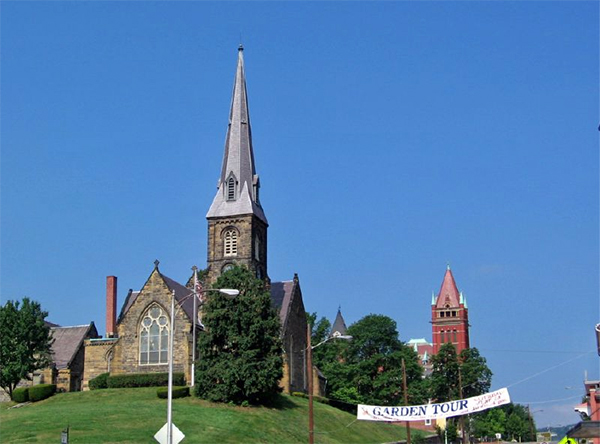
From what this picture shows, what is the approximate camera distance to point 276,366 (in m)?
58.5

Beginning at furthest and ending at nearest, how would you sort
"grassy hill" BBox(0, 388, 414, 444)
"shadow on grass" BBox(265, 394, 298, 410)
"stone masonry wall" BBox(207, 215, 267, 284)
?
1. "stone masonry wall" BBox(207, 215, 267, 284)
2. "shadow on grass" BBox(265, 394, 298, 410)
3. "grassy hill" BBox(0, 388, 414, 444)

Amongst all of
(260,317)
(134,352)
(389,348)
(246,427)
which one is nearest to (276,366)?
(260,317)

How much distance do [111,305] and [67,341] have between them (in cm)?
512

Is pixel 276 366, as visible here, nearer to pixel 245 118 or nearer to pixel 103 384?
pixel 103 384

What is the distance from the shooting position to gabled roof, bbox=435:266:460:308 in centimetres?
17250

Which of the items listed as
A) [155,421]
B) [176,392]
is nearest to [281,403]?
[176,392]

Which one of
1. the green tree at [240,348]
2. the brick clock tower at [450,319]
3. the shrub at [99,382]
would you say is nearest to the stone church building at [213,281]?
the shrub at [99,382]

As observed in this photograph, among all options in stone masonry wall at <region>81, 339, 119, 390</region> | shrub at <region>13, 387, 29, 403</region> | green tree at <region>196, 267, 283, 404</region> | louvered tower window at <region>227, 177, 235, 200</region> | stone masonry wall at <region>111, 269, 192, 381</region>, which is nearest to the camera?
green tree at <region>196, 267, 283, 404</region>

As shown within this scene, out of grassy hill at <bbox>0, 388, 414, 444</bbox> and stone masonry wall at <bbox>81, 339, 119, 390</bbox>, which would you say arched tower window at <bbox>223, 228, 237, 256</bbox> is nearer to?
stone masonry wall at <bbox>81, 339, 119, 390</bbox>

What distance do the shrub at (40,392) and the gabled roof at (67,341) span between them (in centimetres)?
691

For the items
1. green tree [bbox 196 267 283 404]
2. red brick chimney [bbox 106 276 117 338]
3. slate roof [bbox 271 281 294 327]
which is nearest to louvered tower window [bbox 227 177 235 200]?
slate roof [bbox 271 281 294 327]

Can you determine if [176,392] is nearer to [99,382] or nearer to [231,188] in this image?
[99,382]

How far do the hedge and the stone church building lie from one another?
1.56 meters

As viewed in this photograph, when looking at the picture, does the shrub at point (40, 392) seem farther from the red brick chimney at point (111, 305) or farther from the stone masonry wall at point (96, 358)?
the red brick chimney at point (111, 305)
